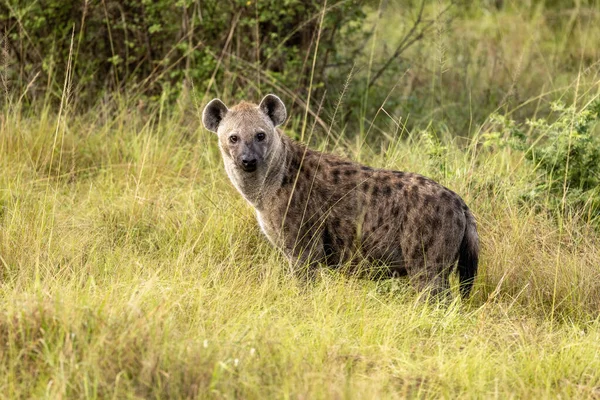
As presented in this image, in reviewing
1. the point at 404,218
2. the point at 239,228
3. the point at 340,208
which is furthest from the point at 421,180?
the point at 239,228

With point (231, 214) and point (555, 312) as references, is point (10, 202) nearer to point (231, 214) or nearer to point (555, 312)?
point (231, 214)

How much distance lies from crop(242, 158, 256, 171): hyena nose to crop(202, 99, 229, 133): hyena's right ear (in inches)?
19.6

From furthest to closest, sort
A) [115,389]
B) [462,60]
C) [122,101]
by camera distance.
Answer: [462,60]
[122,101]
[115,389]

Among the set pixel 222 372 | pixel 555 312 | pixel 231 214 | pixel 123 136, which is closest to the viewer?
pixel 222 372

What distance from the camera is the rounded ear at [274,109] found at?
5.44 m

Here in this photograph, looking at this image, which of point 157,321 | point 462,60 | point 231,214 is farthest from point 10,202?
point 462,60

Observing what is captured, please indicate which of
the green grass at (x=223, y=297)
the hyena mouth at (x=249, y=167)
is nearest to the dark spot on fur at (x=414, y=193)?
the green grass at (x=223, y=297)

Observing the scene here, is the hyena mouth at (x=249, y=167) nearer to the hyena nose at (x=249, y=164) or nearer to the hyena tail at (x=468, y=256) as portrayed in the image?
the hyena nose at (x=249, y=164)

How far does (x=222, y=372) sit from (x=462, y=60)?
22.4 ft

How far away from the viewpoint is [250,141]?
17.2 ft

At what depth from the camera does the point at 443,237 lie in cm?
486

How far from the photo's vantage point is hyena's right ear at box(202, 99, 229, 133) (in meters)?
5.48

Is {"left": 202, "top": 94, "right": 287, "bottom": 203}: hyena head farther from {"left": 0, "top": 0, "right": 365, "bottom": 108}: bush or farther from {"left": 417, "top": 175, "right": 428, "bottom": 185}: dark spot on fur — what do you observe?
{"left": 0, "top": 0, "right": 365, "bottom": 108}: bush

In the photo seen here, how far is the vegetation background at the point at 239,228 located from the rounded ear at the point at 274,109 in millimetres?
420
